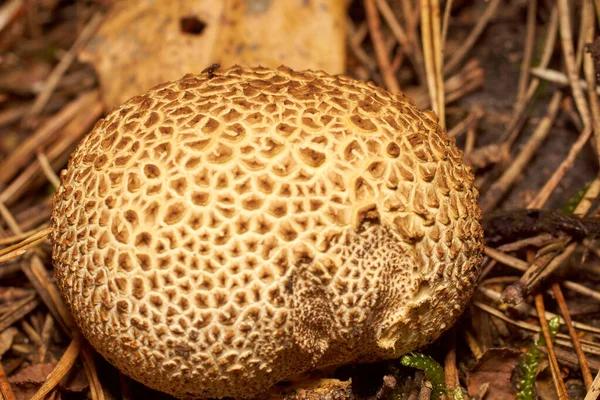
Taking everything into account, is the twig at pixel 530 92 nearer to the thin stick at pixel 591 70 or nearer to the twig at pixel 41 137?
the thin stick at pixel 591 70

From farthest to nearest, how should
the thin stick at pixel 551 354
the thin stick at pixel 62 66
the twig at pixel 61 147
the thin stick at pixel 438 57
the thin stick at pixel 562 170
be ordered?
the thin stick at pixel 62 66
the twig at pixel 61 147
the thin stick at pixel 438 57
the thin stick at pixel 562 170
the thin stick at pixel 551 354

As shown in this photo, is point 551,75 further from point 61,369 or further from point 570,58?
point 61,369

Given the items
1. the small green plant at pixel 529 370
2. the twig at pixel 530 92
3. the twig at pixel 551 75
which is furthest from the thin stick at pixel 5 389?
the twig at pixel 551 75

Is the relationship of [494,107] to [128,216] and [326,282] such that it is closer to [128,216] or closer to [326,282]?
[326,282]

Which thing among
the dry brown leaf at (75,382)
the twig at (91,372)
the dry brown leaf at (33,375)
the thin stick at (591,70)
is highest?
the thin stick at (591,70)

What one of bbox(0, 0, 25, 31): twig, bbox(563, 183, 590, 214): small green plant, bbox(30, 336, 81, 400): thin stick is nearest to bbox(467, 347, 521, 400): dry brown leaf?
bbox(563, 183, 590, 214): small green plant

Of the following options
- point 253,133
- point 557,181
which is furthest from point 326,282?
point 557,181
